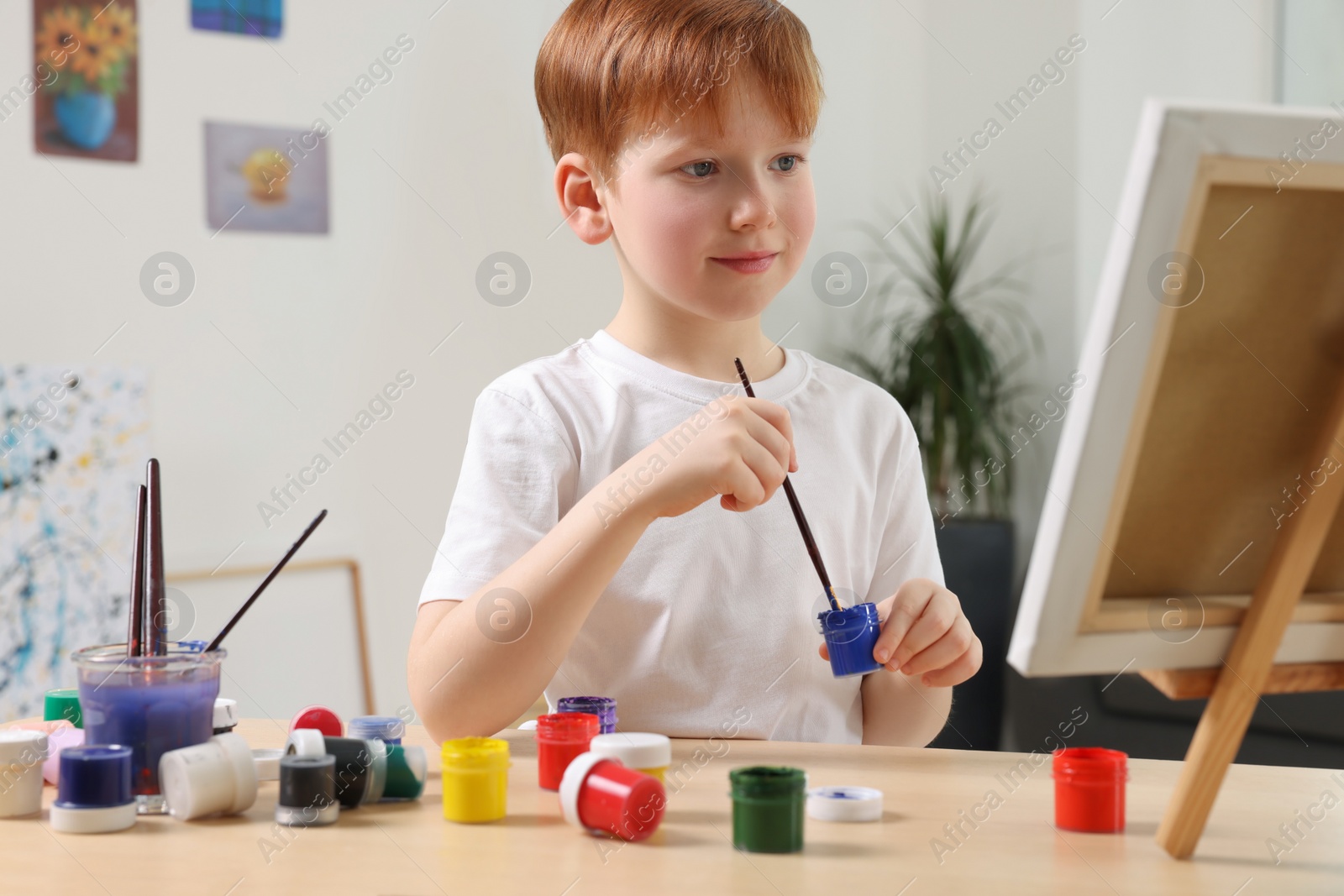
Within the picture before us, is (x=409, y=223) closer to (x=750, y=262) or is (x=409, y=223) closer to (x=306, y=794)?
(x=750, y=262)

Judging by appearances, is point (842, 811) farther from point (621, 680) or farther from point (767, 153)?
point (767, 153)

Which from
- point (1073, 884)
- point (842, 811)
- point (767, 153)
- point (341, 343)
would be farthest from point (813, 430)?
point (341, 343)

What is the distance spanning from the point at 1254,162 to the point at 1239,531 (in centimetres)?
19

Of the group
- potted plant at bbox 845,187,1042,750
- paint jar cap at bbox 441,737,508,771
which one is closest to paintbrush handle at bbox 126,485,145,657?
paint jar cap at bbox 441,737,508,771

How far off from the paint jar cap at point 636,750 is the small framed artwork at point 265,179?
2275 mm

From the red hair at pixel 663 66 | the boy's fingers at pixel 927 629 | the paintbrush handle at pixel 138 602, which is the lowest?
the boy's fingers at pixel 927 629

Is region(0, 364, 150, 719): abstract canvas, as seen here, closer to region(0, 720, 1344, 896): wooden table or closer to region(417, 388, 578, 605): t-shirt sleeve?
region(417, 388, 578, 605): t-shirt sleeve

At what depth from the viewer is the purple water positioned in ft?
2.37

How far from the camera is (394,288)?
9.31 ft

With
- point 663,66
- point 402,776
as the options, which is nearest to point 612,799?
point 402,776

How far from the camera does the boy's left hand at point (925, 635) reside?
86 centimetres

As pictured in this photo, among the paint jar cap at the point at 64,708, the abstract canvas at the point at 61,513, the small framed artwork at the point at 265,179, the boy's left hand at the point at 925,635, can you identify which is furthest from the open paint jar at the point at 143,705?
the small framed artwork at the point at 265,179

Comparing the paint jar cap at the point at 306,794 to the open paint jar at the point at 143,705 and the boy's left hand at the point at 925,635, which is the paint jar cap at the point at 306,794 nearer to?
the open paint jar at the point at 143,705

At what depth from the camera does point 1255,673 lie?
1.86ft
